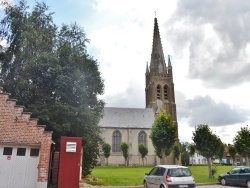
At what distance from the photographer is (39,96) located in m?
18.7

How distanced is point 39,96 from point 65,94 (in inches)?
80.3

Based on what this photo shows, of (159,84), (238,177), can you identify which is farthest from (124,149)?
(238,177)

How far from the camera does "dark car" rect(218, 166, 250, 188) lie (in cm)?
1764

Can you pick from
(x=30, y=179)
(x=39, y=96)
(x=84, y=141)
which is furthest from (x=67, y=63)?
(x=30, y=179)

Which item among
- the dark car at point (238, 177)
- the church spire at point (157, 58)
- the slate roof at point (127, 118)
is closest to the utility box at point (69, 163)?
the dark car at point (238, 177)

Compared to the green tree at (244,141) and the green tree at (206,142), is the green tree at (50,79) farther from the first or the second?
the green tree at (244,141)

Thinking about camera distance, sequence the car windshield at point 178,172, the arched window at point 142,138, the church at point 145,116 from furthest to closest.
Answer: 1. the arched window at point 142,138
2. the church at point 145,116
3. the car windshield at point 178,172

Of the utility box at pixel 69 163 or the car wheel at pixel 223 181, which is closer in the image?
the utility box at pixel 69 163

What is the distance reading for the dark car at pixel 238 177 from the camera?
57.9ft

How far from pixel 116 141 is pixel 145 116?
34.2 ft

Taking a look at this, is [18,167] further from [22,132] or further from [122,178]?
[122,178]

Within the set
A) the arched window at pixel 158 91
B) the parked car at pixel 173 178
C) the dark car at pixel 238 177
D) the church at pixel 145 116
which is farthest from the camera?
the arched window at pixel 158 91

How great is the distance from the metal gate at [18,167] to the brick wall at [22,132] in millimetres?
406

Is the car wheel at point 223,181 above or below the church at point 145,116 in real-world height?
below
